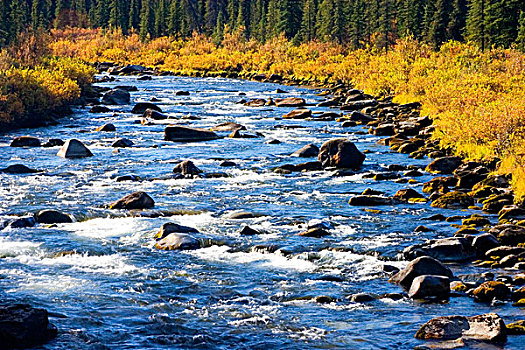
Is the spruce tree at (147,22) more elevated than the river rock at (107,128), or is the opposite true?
the spruce tree at (147,22)

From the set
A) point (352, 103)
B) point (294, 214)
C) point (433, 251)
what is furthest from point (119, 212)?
point (352, 103)

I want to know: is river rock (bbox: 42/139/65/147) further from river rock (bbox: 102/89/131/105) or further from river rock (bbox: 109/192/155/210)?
river rock (bbox: 102/89/131/105)

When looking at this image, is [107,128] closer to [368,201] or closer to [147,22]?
[368,201]

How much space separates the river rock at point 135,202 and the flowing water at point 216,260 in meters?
0.38

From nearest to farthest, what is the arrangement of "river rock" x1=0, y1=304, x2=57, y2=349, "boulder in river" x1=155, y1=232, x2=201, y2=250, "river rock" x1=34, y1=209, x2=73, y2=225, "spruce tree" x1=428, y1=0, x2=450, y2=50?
"river rock" x1=0, y1=304, x2=57, y2=349 → "boulder in river" x1=155, y1=232, x2=201, y2=250 → "river rock" x1=34, y1=209, x2=73, y2=225 → "spruce tree" x1=428, y1=0, x2=450, y2=50

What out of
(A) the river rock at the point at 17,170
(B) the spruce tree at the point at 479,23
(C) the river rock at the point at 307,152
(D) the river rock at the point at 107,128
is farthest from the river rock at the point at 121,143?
(B) the spruce tree at the point at 479,23

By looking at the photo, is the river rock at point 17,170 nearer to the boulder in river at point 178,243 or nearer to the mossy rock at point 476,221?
the boulder in river at point 178,243

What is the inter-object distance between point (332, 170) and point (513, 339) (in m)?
14.5

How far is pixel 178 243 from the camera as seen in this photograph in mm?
15703

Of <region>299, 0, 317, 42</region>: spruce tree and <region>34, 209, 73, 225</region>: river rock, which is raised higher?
<region>299, 0, 317, 42</region>: spruce tree

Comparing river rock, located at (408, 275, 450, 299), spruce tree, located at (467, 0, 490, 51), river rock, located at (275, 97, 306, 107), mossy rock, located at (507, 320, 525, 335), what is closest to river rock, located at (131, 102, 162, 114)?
river rock, located at (275, 97, 306, 107)

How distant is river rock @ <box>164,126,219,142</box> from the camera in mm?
32094

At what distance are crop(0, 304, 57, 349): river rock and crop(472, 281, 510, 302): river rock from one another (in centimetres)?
708

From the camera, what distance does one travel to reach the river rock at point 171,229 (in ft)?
54.0
